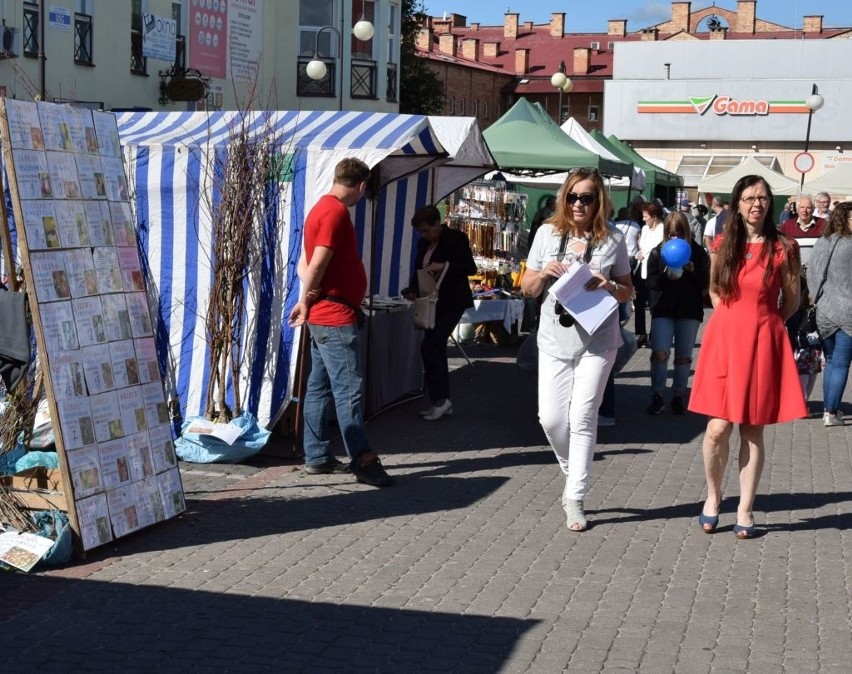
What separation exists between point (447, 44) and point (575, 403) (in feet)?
271

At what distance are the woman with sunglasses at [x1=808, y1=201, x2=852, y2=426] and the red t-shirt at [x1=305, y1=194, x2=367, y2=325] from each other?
175 inches

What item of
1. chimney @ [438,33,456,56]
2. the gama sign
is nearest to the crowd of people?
the gama sign

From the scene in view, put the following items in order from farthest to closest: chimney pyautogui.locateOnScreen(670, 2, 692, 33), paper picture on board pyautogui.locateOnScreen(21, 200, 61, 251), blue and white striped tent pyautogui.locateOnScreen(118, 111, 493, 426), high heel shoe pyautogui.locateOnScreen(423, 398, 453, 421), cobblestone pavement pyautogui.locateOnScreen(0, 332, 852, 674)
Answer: chimney pyautogui.locateOnScreen(670, 2, 692, 33) → high heel shoe pyautogui.locateOnScreen(423, 398, 453, 421) → blue and white striped tent pyautogui.locateOnScreen(118, 111, 493, 426) → paper picture on board pyautogui.locateOnScreen(21, 200, 61, 251) → cobblestone pavement pyautogui.locateOnScreen(0, 332, 852, 674)

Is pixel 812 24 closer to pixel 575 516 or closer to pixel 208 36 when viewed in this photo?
pixel 208 36

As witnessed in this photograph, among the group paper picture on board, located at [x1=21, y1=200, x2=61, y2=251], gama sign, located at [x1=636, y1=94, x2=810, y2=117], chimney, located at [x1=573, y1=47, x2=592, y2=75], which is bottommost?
paper picture on board, located at [x1=21, y1=200, x2=61, y2=251]

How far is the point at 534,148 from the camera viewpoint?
61.8 feet

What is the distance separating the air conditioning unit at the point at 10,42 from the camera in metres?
21.1

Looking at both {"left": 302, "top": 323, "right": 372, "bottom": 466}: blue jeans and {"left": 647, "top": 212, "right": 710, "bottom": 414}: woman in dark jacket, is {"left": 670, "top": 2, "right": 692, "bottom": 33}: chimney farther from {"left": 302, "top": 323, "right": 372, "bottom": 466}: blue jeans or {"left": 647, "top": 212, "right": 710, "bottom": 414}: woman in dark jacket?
{"left": 302, "top": 323, "right": 372, "bottom": 466}: blue jeans

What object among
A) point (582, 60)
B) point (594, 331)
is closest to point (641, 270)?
point (594, 331)

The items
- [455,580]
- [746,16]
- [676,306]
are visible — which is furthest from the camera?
[746,16]

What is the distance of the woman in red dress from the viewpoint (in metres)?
6.61

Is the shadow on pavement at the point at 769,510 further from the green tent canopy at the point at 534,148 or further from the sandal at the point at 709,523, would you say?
the green tent canopy at the point at 534,148

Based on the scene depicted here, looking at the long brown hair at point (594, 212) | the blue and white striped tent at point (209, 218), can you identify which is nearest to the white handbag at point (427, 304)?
the blue and white striped tent at point (209, 218)

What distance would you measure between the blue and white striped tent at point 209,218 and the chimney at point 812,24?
8418 centimetres
